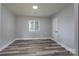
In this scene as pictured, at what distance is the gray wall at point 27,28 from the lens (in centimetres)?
635

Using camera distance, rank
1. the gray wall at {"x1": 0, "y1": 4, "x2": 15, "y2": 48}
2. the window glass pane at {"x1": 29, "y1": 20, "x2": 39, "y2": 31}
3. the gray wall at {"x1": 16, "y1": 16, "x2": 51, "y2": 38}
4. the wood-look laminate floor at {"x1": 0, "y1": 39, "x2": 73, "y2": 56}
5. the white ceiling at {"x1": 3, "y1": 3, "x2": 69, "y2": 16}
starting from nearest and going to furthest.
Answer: the white ceiling at {"x1": 3, "y1": 3, "x2": 69, "y2": 16}, the wood-look laminate floor at {"x1": 0, "y1": 39, "x2": 73, "y2": 56}, the gray wall at {"x1": 0, "y1": 4, "x2": 15, "y2": 48}, the gray wall at {"x1": 16, "y1": 16, "x2": 51, "y2": 38}, the window glass pane at {"x1": 29, "y1": 20, "x2": 39, "y2": 31}

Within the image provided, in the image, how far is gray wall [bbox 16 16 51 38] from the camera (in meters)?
6.35

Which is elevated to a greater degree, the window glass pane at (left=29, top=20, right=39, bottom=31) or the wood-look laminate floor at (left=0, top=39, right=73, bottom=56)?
the window glass pane at (left=29, top=20, right=39, bottom=31)

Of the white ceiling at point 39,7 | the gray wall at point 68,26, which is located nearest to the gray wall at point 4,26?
the white ceiling at point 39,7

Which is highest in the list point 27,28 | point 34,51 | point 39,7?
point 39,7

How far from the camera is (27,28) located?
21.3 feet

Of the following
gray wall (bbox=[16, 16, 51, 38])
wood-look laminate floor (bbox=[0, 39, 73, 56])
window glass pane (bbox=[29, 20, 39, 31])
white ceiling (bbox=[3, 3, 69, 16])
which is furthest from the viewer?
window glass pane (bbox=[29, 20, 39, 31])

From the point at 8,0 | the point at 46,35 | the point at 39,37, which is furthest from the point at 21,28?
the point at 8,0

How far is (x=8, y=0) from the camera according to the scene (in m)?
1.12

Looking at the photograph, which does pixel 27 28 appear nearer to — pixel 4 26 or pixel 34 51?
pixel 4 26

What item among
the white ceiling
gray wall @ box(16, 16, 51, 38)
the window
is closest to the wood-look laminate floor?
the white ceiling

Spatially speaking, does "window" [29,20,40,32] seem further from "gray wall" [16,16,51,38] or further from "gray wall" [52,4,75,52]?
"gray wall" [52,4,75,52]

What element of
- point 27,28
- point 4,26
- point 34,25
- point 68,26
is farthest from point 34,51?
point 34,25

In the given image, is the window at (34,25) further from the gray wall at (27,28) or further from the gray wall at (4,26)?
the gray wall at (4,26)
